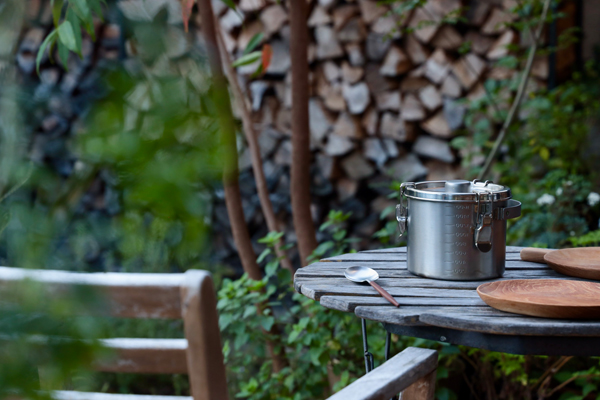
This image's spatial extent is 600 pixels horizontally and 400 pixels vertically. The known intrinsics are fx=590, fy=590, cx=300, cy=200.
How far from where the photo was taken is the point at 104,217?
0.25 m

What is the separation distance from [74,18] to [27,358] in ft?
1.28

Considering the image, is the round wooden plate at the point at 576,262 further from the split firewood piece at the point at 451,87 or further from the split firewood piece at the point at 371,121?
the split firewood piece at the point at 371,121

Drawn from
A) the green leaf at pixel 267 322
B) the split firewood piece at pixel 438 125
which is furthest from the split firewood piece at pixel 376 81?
the green leaf at pixel 267 322

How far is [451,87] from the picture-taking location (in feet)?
8.77

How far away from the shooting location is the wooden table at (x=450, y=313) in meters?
0.83

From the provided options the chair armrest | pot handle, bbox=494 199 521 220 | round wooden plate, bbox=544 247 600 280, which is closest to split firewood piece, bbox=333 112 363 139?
round wooden plate, bbox=544 247 600 280

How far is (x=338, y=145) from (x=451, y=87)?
594mm

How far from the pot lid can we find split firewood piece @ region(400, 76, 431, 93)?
1.63m

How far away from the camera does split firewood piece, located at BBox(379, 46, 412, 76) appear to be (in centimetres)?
271

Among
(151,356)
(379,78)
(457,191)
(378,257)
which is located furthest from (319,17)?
(151,356)

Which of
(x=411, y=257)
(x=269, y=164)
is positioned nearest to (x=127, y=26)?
(x=411, y=257)

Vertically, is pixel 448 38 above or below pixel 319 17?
below

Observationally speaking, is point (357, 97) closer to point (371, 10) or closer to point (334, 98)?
point (334, 98)

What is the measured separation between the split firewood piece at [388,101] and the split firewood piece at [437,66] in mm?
176
